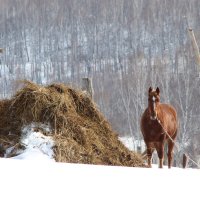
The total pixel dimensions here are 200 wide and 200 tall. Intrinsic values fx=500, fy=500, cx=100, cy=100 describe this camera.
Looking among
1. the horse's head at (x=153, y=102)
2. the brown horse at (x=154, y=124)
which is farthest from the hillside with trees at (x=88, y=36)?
the horse's head at (x=153, y=102)

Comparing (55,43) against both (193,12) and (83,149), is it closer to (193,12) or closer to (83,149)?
(193,12)

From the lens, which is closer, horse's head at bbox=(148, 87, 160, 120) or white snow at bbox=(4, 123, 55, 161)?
white snow at bbox=(4, 123, 55, 161)

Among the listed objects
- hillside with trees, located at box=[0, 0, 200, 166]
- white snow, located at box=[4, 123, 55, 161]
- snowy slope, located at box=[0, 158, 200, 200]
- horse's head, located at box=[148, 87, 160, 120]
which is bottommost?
white snow, located at box=[4, 123, 55, 161]

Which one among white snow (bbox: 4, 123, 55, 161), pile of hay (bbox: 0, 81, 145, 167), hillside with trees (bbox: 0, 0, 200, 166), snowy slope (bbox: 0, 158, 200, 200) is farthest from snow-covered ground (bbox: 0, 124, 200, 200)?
hillside with trees (bbox: 0, 0, 200, 166)

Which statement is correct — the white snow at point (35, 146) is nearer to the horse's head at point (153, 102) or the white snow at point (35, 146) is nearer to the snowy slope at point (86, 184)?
the horse's head at point (153, 102)

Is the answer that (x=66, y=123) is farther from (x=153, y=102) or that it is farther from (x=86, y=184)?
(x=86, y=184)

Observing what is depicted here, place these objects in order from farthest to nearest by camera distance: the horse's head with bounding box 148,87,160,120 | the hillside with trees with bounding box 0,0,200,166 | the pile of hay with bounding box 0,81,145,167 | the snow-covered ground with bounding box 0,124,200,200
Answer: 1. the hillside with trees with bounding box 0,0,200,166
2. the horse's head with bounding box 148,87,160,120
3. the pile of hay with bounding box 0,81,145,167
4. the snow-covered ground with bounding box 0,124,200,200

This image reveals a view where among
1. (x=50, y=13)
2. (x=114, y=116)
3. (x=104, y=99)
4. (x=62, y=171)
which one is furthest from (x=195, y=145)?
(x=50, y=13)

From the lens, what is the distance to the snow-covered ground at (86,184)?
230 cm

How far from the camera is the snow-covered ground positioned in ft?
7.55

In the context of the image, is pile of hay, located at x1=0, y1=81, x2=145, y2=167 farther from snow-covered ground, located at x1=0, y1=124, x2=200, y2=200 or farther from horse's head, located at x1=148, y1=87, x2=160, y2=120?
snow-covered ground, located at x1=0, y1=124, x2=200, y2=200

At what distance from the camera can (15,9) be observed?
8456cm

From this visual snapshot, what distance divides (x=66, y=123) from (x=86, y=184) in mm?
4488

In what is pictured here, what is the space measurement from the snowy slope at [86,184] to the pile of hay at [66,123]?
3.44 meters
